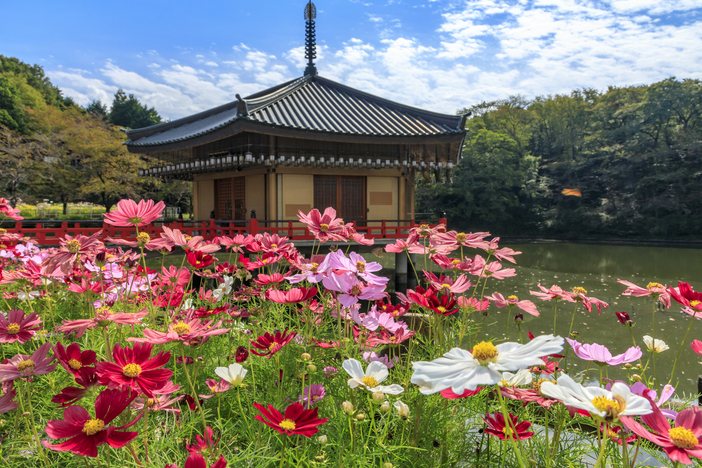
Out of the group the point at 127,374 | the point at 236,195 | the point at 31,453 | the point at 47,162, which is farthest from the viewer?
the point at 47,162

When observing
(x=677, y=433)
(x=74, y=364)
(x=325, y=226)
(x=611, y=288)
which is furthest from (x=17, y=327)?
(x=611, y=288)

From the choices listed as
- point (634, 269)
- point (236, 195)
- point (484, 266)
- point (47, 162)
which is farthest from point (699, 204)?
point (47, 162)

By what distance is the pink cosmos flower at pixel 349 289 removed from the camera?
1.02m

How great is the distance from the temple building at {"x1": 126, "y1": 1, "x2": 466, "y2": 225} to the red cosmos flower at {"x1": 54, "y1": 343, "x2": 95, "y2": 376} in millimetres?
7880

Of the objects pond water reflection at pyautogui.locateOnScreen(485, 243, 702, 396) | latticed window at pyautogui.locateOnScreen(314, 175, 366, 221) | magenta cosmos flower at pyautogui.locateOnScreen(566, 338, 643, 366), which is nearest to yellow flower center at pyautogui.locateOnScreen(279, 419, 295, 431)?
magenta cosmos flower at pyautogui.locateOnScreen(566, 338, 643, 366)

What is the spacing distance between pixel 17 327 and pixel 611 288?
12.3 metres

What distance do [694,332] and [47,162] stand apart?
73.3ft

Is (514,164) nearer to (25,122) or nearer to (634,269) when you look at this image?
(634,269)

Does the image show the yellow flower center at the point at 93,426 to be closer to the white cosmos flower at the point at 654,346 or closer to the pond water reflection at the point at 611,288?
the white cosmos flower at the point at 654,346

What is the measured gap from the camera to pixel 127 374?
0.67 m

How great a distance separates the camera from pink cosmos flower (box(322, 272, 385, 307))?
1024mm

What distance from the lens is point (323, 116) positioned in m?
10.3

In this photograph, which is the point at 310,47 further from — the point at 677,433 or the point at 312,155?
the point at 677,433

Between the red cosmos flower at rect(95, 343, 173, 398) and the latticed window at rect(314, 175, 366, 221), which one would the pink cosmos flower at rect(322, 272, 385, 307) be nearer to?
the red cosmos flower at rect(95, 343, 173, 398)
